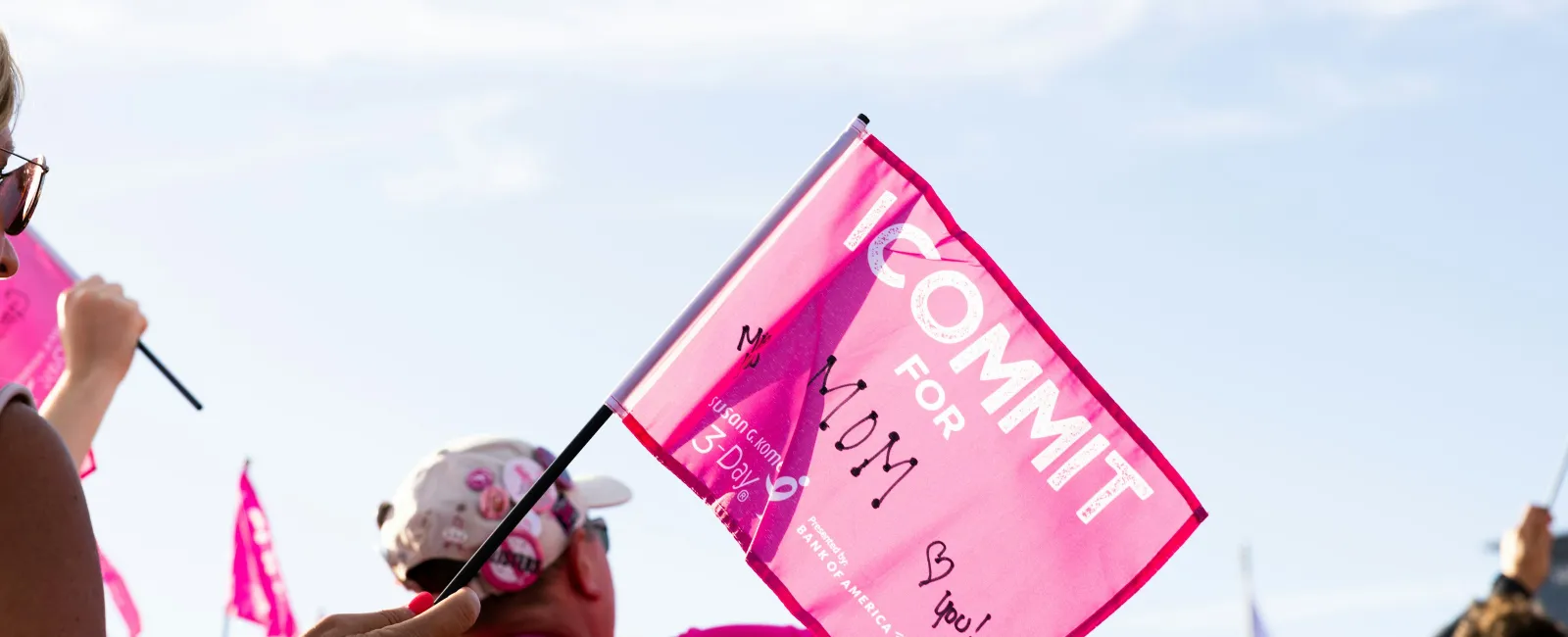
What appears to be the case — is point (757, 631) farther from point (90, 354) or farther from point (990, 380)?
point (90, 354)

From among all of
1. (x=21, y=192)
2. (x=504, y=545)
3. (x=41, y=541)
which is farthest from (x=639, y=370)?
(x=41, y=541)

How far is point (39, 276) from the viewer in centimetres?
687

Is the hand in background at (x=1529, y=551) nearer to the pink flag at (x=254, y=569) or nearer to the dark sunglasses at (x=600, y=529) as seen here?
the dark sunglasses at (x=600, y=529)

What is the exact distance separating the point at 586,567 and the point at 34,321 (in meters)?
3.12

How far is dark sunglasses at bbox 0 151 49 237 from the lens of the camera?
254 centimetres

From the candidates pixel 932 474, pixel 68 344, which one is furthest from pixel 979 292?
pixel 68 344

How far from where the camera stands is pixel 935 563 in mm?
4297

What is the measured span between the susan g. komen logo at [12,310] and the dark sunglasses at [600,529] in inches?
115

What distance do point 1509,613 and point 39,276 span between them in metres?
5.09

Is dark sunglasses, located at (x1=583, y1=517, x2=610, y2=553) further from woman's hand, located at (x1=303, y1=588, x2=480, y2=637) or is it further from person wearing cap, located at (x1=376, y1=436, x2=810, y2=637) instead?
woman's hand, located at (x1=303, y1=588, x2=480, y2=637)

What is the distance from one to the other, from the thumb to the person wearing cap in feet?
5.60

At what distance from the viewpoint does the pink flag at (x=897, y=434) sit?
4.24 metres

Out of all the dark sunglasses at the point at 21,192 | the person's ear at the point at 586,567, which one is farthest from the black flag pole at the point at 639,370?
the dark sunglasses at the point at 21,192

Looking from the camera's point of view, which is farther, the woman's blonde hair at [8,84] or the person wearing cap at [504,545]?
the person wearing cap at [504,545]
